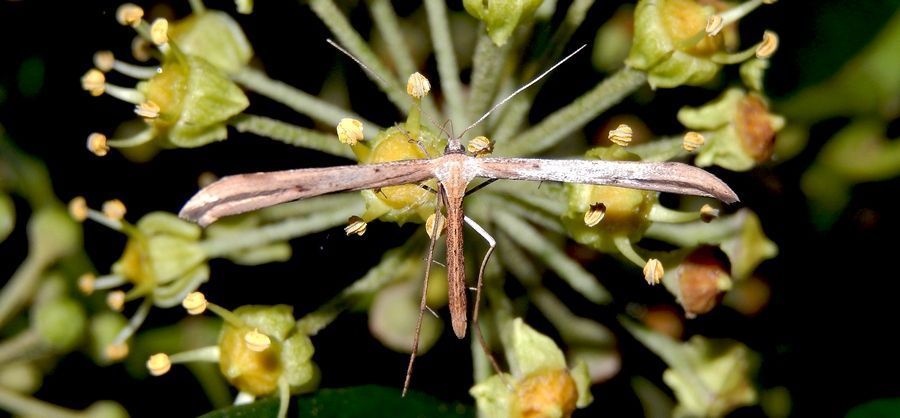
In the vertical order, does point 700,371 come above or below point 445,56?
below

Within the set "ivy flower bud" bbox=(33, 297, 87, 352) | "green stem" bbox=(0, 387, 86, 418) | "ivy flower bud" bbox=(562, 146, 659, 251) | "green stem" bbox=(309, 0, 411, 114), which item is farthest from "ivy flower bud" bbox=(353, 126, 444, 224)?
"green stem" bbox=(0, 387, 86, 418)

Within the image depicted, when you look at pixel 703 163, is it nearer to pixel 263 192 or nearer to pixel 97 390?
pixel 263 192

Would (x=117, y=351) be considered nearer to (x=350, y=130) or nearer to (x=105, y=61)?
(x=105, y=61)

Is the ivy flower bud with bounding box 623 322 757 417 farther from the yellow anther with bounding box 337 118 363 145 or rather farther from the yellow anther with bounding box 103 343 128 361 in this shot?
the yellow anther with bounding box 103 343 128 361

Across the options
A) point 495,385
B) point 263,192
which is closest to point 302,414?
point 495,385

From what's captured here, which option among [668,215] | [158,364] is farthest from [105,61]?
[668,215]

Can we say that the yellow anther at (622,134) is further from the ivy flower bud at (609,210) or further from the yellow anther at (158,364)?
the yellow anther at (158,364)
